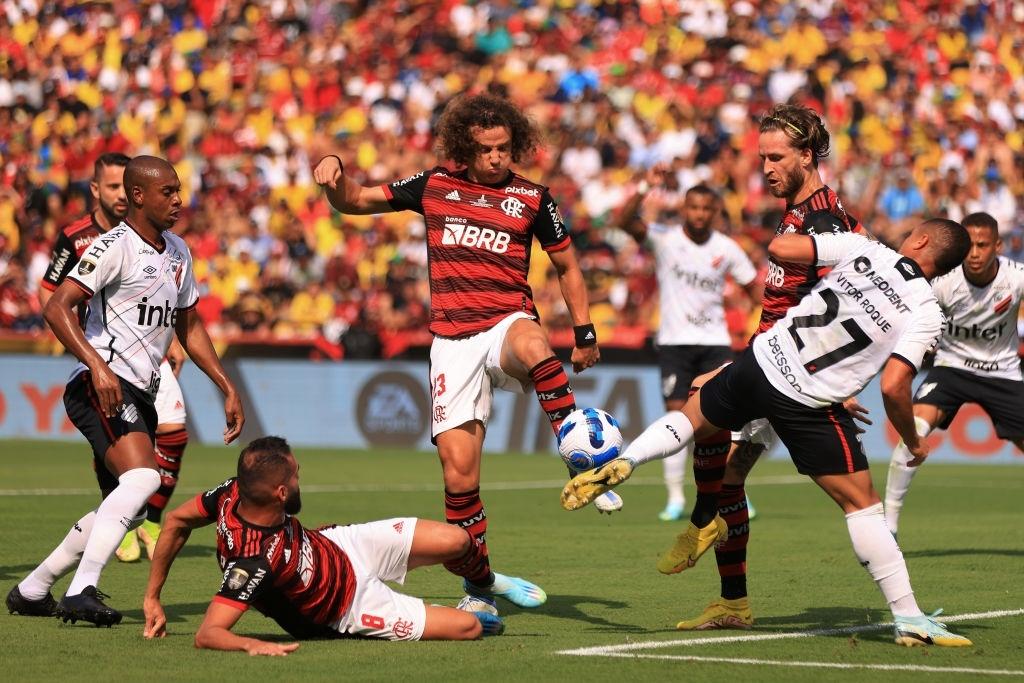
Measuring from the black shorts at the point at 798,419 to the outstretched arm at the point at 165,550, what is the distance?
260cm

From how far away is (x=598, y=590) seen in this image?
995 cm

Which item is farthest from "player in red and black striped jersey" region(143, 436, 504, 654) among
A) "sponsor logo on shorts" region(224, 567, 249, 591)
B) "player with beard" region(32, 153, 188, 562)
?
"player with beard" region(32, 153, 188, 562)

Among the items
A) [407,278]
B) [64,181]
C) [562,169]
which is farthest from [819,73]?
[64,181]

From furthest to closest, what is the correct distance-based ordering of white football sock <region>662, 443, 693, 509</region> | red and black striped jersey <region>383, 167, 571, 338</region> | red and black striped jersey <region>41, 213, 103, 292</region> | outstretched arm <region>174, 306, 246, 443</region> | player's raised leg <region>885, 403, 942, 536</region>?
white football sock <region>662, 443, 693, 509</region>
player's raised leg <region>885, 403, 942, 536</region>
red and black striped jersey <region>41, 213, 103, 292</region>
outstretched arm <region>174, 306, 246, 443</region>
red and black striped jersey <region>383, 167, 571, 338</region>

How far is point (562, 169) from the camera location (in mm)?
25750

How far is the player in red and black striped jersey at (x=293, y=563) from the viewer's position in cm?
706

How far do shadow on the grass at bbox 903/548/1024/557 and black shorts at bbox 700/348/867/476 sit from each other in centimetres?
444

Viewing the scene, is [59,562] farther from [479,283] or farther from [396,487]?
[396,487]

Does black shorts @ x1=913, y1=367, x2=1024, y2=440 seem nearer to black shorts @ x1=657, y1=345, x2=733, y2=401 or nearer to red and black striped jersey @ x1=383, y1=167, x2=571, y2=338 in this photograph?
black shorts @ x1=657, y1=345, x2=733, y2=401

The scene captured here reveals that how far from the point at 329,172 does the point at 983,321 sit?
5351 mm

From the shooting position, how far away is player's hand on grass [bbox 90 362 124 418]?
8.07 meters

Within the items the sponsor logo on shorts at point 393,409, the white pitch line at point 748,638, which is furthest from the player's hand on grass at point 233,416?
the sponsor logo on shorts at point 393,409

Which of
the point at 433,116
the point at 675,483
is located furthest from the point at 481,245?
the point at 433,116

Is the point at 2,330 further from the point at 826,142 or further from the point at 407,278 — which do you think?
the point at 826,142
